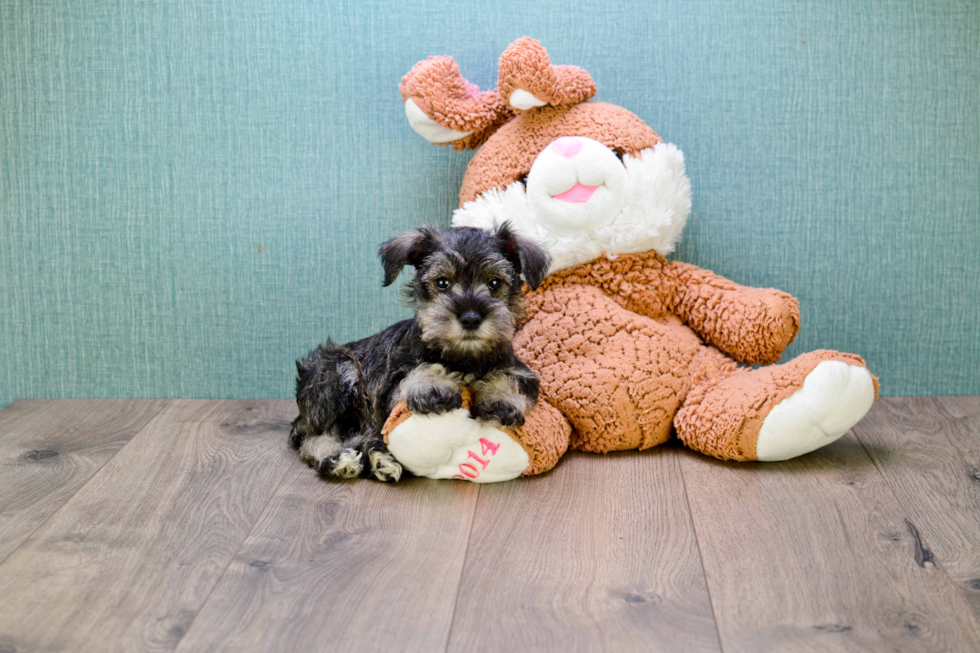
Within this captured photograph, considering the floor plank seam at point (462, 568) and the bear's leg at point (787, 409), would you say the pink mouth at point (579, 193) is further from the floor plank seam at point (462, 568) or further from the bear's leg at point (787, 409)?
the floor plank seam at point (462, 568)

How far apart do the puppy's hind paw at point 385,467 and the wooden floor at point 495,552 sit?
3 cm

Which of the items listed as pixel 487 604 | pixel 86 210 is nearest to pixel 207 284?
pixel 86 210

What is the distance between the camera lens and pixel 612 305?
2484mm

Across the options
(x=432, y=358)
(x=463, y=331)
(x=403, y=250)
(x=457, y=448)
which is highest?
(x=403, y=250)

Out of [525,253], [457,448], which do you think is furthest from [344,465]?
[525,253]

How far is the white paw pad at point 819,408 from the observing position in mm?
2219

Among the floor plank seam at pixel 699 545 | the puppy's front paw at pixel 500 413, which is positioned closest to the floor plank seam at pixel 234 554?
the puppy's front paw at pixel 500 413

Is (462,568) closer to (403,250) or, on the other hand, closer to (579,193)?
(403,250)

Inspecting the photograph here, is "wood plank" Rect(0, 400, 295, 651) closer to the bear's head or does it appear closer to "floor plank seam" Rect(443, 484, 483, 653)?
"floor plank seam" Rect(443, 484, 483, 653)

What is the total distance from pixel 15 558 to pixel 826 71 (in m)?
2.70

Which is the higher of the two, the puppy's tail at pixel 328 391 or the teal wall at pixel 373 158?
the teal wall at pixel 373 158

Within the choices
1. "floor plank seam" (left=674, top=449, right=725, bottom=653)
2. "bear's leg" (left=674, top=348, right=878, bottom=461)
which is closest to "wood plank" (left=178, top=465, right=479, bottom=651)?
"floor plank seam" (left=674, top=449, right=725, bottom=653)

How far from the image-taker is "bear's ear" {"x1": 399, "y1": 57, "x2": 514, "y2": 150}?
2498 mm

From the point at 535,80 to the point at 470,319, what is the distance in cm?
81
